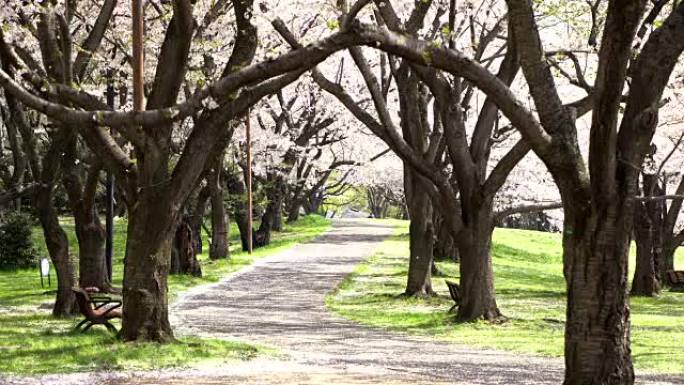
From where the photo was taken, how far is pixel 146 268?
13664 mm

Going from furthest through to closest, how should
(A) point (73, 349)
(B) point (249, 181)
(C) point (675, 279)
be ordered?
(B) point (249, 181), (C) point (675, 279), (A) point (73, 349)

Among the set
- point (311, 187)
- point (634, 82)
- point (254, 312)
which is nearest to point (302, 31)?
point (254, 312)

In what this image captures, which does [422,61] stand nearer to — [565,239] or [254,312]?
[565,239]

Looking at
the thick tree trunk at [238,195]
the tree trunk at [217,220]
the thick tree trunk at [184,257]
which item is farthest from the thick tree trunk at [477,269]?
the thick tree trunk at [238,195]

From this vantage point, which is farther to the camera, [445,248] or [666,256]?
[445,248]

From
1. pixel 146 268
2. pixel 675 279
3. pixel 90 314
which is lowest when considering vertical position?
pixel 675 279

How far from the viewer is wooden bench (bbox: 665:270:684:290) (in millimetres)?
29734

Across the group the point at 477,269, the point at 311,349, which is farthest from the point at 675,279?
the point at 311,349

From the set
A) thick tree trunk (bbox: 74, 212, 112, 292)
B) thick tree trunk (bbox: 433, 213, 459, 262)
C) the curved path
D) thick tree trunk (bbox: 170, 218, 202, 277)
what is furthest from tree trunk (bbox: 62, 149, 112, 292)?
thick tree trunk (bbox: 433, 213, 459, 262)

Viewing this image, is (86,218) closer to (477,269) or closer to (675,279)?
(477,269)

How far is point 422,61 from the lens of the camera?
9.30m

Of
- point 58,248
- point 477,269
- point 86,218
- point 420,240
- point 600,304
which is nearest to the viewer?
point 600,304

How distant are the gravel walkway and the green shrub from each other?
22.7 ft

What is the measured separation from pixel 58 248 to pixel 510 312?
32.5 ft
